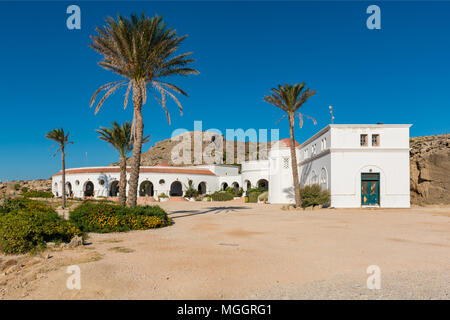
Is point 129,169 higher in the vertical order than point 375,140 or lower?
lower

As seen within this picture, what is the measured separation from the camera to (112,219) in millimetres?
12797

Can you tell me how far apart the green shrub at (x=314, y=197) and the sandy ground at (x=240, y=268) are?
14.5m

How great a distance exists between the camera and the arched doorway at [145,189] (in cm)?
4852

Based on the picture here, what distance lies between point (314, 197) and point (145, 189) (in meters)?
29.8

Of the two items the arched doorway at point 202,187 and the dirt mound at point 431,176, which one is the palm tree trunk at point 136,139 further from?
the arched doorway at point 202,187

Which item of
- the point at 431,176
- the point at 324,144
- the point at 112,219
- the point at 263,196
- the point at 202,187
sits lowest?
the point at 263,196

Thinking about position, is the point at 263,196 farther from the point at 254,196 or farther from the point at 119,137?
the point at 119,137

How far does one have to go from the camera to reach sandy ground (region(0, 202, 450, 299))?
16.8 feet

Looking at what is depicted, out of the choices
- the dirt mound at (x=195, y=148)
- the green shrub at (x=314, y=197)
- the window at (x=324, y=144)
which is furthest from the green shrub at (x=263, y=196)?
the dirt mound at (x=195, y=148)

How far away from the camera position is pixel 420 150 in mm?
29906

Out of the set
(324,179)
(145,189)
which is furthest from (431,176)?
(145,189)

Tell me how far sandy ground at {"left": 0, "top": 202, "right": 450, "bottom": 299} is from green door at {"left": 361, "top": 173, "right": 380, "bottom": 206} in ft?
52.8

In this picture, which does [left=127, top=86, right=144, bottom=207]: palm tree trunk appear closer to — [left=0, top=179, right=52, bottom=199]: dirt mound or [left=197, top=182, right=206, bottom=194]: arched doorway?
[left=197, top=182, right=206, bottom=194]: arched doorway
